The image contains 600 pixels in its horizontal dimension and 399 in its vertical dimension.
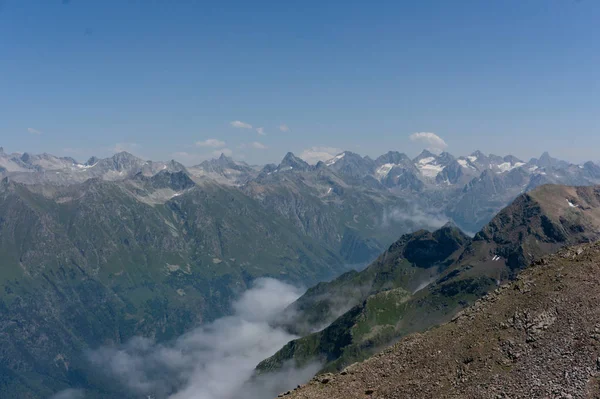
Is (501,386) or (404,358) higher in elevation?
(404,358)

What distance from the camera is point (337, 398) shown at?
Answer: 69.8 metres

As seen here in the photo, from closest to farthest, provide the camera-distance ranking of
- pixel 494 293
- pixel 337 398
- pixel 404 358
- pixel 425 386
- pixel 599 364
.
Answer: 1. pixel 599 364
2. pixel 425 386
3. pixel 337 398
4. pixel 404 358
5. pixel 494 293

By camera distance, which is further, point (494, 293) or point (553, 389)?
point (494, 293)

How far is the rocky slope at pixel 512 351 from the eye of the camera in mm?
58094

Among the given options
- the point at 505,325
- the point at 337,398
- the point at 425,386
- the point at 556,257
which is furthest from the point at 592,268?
the point at 337,398

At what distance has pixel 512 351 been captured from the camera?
63.9m

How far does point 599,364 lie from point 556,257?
95.7ft

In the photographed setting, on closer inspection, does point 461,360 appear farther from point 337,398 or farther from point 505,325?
point 337,398

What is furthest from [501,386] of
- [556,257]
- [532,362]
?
[556,257]

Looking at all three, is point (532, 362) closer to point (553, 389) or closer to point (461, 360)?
point (553, 389)

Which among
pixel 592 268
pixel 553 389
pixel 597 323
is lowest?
pixel 553 389

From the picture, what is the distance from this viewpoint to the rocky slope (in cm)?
5809

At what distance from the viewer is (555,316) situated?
65562 mm

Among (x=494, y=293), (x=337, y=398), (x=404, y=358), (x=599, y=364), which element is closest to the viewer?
(x=599, y=364)
